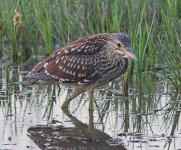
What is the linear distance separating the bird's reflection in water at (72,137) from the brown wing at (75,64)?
0.72 meters

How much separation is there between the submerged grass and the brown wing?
0.81 metres

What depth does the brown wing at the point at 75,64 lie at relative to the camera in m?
9.02

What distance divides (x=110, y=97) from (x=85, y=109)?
0.54 meters

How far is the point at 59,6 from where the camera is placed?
1201cm

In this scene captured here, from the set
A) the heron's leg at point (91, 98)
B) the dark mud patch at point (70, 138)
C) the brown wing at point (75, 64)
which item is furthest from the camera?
the brown wing at point (75, 64)

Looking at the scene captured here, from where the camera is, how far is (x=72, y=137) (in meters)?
7.84

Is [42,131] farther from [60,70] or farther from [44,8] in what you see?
[44,8]

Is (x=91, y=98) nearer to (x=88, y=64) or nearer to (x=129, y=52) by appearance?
(x=88, y=64)

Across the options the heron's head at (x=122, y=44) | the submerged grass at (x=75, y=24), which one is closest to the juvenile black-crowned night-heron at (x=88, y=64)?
the heron's head at (x=122, y=44)

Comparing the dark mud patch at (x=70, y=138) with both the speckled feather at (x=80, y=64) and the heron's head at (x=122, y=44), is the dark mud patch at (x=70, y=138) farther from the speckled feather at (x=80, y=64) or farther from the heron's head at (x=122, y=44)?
the heron's head at (x=122, y=44)

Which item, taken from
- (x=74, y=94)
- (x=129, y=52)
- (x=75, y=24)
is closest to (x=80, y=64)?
(x=74, y=94)

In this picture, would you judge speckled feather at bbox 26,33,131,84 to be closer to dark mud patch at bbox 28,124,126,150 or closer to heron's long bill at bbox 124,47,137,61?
heron's long bill at bbox 124,47,137,61

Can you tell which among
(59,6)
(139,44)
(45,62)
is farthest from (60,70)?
(59,6)

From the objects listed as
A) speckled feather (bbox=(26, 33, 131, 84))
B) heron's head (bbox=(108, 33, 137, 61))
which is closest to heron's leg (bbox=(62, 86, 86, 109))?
speckled feather (bbox=(26, 33, 131, 84))
